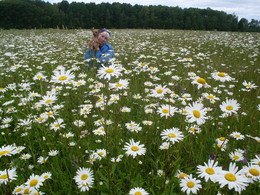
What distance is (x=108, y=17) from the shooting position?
136 ft

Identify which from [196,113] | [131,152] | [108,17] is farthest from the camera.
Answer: [108,17]

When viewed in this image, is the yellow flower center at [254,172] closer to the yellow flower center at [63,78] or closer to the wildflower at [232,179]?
the wildflower at [232,179]

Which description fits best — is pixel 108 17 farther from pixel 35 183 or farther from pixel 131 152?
pixel 35 183

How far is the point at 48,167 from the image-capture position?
2035 mm

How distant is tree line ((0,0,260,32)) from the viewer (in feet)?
117

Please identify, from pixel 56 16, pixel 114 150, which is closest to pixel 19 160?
pixel 114 150

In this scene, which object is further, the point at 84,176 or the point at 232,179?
the point at 84,176

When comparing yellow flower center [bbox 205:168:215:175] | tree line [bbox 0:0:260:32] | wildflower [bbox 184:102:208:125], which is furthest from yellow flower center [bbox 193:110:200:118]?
tree line [bbox 0:0:260:32]

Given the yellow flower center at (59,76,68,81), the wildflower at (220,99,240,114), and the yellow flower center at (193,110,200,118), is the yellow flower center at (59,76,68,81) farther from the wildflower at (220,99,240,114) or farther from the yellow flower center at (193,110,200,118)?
the wildflower at (220,99,240,114)

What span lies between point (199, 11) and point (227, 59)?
142 ft

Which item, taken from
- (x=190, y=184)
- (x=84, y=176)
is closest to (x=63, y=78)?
(x=84, y=176)

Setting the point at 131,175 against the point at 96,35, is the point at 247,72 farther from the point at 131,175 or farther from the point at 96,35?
the point at 131,175

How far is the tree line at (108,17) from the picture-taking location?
1401 inches

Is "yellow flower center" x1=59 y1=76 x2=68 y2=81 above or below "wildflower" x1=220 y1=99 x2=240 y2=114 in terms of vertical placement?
above
